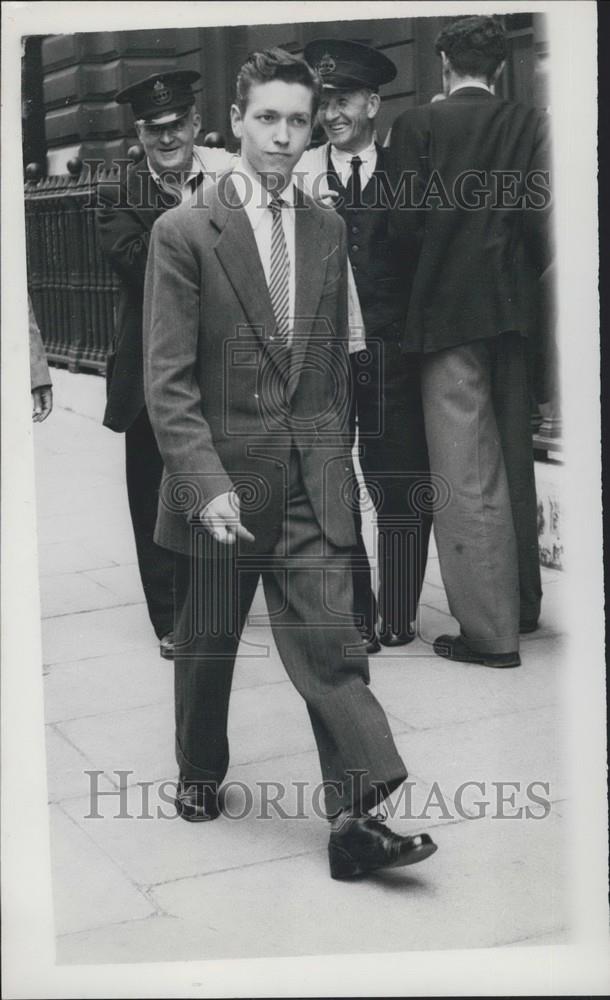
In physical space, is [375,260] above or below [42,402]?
above

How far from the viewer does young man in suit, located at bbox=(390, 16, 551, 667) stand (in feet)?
18.0

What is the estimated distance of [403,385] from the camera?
6.11 metres

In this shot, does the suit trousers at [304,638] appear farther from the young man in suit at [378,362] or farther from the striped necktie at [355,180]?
the striped necktie at [355,180]

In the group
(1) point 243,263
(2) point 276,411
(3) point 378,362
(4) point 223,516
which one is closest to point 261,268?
(1) point 243,263

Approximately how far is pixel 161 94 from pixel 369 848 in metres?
2.20

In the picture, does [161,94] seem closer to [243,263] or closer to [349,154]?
[243,263]

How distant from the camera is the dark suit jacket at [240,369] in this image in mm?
4797

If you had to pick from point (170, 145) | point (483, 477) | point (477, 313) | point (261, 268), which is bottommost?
point (483, 477)

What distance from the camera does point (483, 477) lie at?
20.1 ft

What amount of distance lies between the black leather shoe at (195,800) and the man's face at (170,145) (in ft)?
6.11

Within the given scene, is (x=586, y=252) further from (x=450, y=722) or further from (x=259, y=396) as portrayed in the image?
(x=450, y=722)

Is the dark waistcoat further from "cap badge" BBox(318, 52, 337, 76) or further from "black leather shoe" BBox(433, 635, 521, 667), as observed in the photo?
"black leather shoe" BBox(433, 635, 521, 667)

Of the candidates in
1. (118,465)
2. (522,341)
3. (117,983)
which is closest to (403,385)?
(522,341)

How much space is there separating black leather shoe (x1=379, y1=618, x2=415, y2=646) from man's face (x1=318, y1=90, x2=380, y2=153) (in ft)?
5.53
